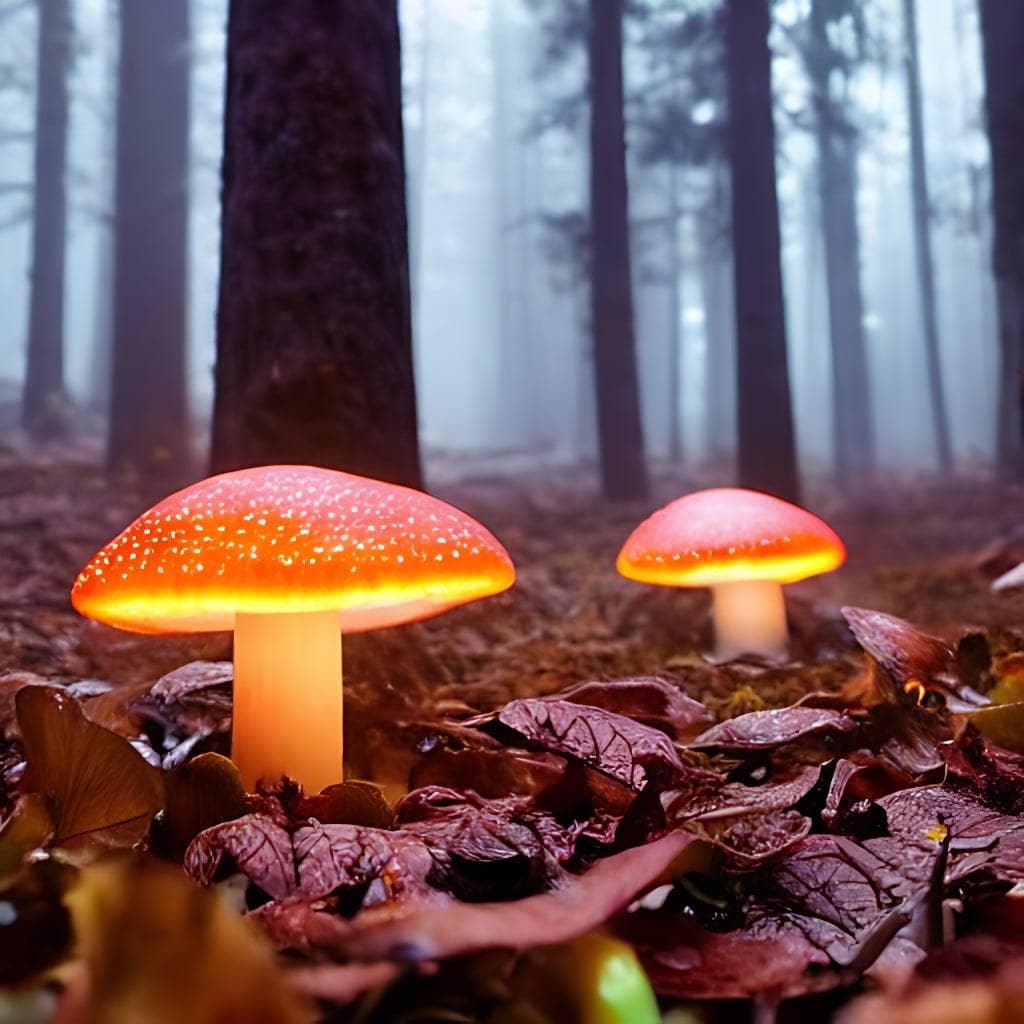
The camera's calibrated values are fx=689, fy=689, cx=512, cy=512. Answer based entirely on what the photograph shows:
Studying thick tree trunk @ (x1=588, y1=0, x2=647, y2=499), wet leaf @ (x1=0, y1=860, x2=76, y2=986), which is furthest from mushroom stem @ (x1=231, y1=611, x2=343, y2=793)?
thick tree trunk @ (x1=588, y1=0, x2=647, y2=499)

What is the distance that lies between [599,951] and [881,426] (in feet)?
61.4

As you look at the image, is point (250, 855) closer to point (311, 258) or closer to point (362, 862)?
point (362, 862)

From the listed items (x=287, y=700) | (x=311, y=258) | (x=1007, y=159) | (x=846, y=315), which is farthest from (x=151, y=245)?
(x=846, y=315)

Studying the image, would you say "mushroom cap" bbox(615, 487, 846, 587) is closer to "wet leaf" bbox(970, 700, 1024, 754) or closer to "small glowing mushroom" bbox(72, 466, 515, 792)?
"wet leaf" bbox(970, 700, 1024, 754)

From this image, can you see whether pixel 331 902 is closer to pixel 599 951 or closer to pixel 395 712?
pixel 599 951

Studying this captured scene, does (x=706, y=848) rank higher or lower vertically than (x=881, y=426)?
lower

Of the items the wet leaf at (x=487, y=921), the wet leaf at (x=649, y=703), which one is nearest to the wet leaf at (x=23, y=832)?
the wet leaf at (x=487, y=921)

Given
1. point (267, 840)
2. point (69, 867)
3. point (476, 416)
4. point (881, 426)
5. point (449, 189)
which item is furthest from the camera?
point (476, 416)

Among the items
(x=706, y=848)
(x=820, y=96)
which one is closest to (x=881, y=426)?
(x=820, y=96)

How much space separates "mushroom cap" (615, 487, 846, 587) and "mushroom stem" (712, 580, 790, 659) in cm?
15

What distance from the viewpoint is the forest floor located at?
1.67m

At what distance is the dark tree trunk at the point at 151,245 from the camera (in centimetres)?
671

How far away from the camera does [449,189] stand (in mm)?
24672

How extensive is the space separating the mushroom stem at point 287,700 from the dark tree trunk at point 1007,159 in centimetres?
612
